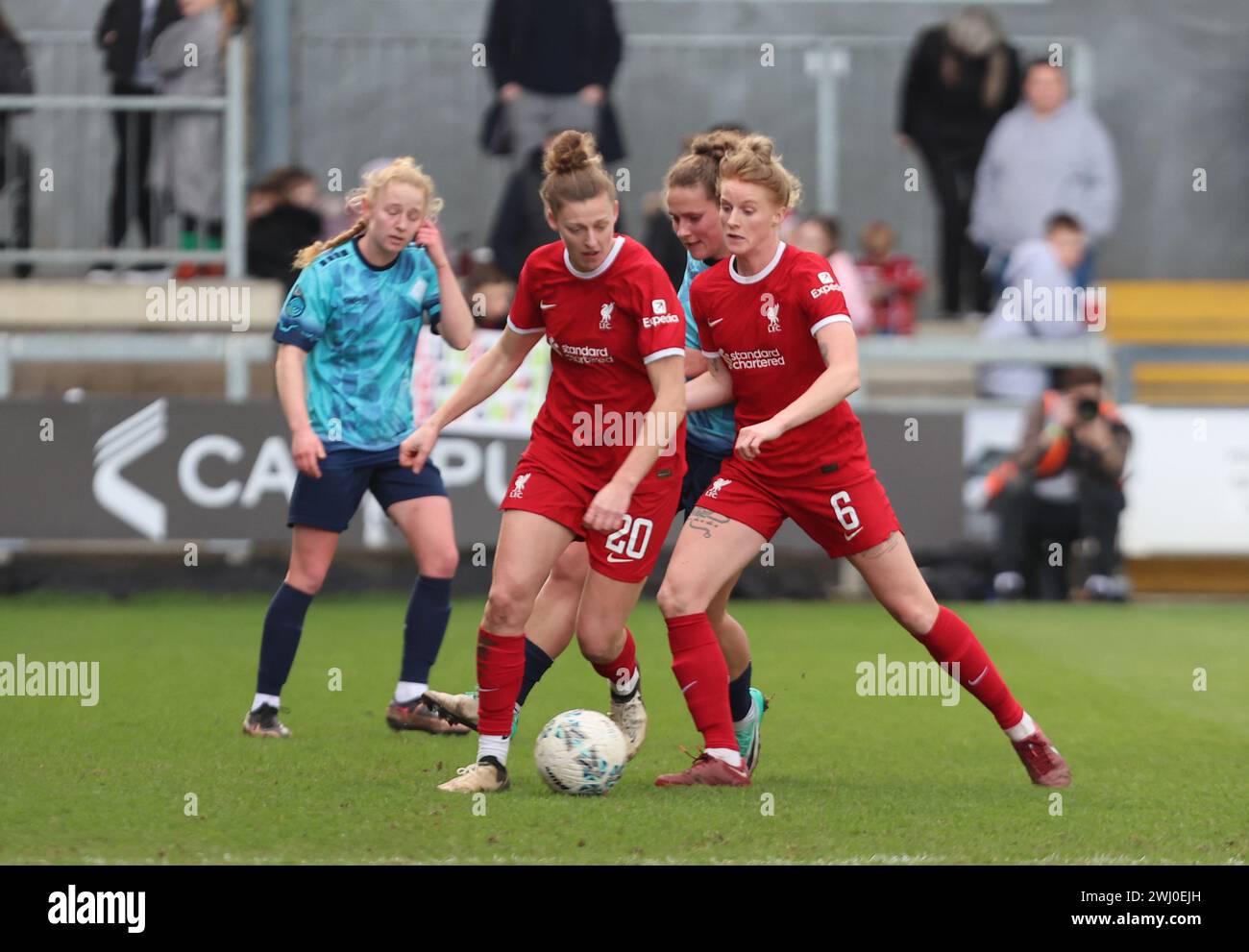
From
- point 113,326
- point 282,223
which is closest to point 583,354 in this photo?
point 282,223

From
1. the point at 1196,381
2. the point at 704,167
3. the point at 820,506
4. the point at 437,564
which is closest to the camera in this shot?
the point at 820,506

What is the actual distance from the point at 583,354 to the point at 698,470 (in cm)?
91

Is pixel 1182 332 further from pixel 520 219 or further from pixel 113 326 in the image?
pixel 113 326

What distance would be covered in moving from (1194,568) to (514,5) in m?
5.97

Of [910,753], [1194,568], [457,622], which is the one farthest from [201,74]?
[910,753]

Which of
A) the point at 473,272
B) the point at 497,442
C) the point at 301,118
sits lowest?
the point at 497,442

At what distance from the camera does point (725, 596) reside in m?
6.73

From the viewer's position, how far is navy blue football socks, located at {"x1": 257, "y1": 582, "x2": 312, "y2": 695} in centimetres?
746

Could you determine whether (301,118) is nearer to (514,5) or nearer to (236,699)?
(514,5)

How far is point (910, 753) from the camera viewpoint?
7.31 m

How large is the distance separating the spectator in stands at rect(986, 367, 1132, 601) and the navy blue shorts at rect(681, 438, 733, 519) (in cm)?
638

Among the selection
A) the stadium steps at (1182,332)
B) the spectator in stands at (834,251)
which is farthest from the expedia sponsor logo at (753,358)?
the stadium steps at (1182,332)

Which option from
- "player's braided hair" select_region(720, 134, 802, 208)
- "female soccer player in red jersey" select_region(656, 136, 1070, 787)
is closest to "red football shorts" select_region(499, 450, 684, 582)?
"female soccer player in red jersey" select_region(656, 136, 1070, 787)

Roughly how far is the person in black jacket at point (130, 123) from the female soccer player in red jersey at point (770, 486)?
8184 mm
